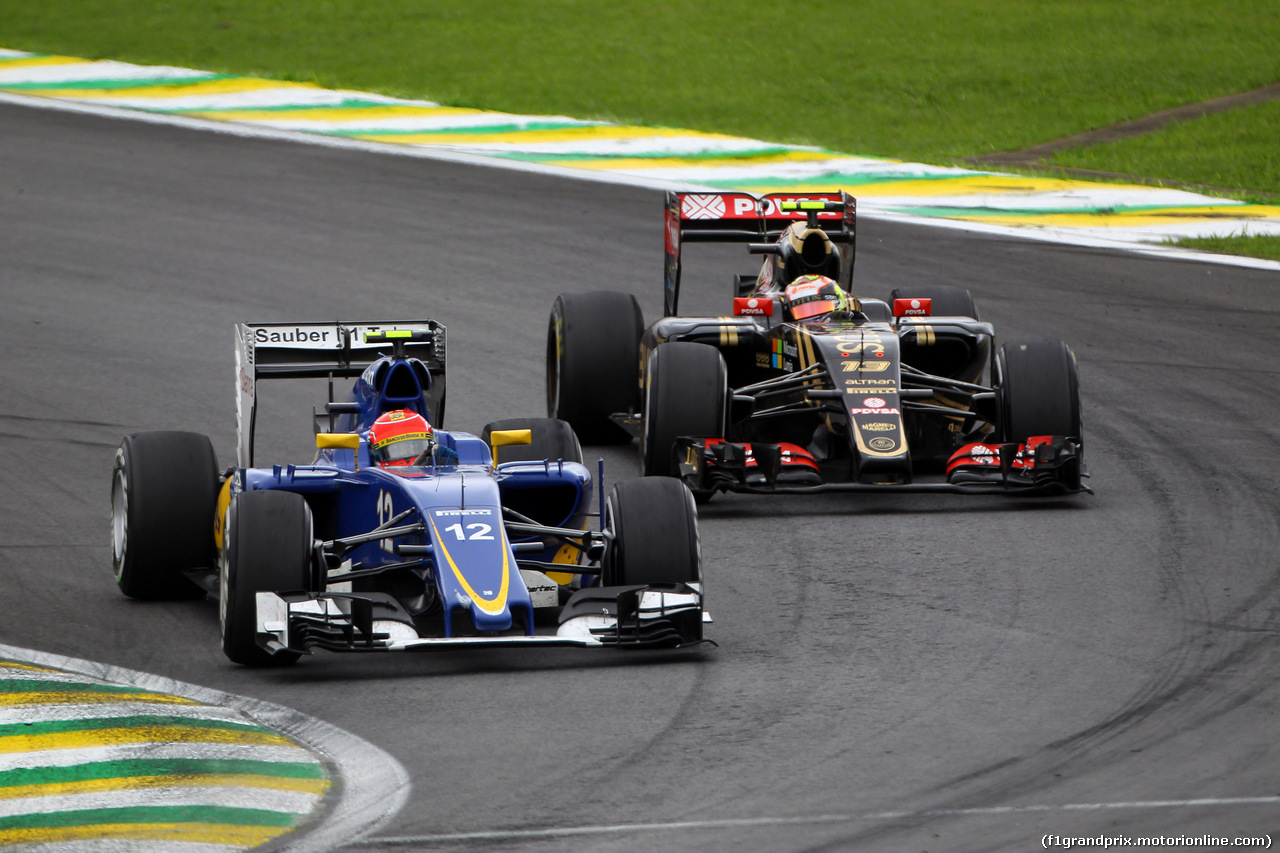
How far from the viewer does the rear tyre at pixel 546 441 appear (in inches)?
409

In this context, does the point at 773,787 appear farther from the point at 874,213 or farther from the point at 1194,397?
the point at 874,213

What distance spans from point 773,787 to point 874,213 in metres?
14.6

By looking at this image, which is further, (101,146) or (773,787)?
(101,146)

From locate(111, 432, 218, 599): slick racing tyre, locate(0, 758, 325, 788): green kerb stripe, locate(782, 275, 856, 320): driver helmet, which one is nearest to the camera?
locate(0, 758, 325, 788): green kerb stripe

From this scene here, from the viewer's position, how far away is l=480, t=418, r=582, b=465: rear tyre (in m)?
10.4

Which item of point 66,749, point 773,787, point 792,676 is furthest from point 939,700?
point 66,749

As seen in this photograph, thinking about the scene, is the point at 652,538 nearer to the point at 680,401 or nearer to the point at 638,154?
the point at 680,401

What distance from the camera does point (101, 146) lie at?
23.5 metres

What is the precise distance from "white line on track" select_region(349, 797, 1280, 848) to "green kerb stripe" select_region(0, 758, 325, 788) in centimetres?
81

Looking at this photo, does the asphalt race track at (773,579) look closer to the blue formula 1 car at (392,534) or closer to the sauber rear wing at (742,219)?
the blue formula 1 car at (392,534)

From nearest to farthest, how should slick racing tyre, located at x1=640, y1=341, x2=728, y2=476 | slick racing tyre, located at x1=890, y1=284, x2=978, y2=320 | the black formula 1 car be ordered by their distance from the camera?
the black formula 1 car
slick racing tyre, located at x1=640, y1=341, x2=728, y2=476
slick racing tyre, located at x1=890, y1=284, x2=978, y2=320

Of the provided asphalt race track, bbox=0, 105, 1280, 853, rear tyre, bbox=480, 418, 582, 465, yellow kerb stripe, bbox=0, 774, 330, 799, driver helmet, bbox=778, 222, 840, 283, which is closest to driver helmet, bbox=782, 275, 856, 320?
driver helmet, bbox=778, 222, 840, 283

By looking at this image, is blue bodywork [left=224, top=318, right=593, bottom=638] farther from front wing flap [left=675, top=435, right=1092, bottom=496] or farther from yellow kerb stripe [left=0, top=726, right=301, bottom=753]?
front wing flap [left=675, top=435, right=1092, bottom=496]

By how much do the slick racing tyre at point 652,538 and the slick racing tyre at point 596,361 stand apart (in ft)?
14.9
